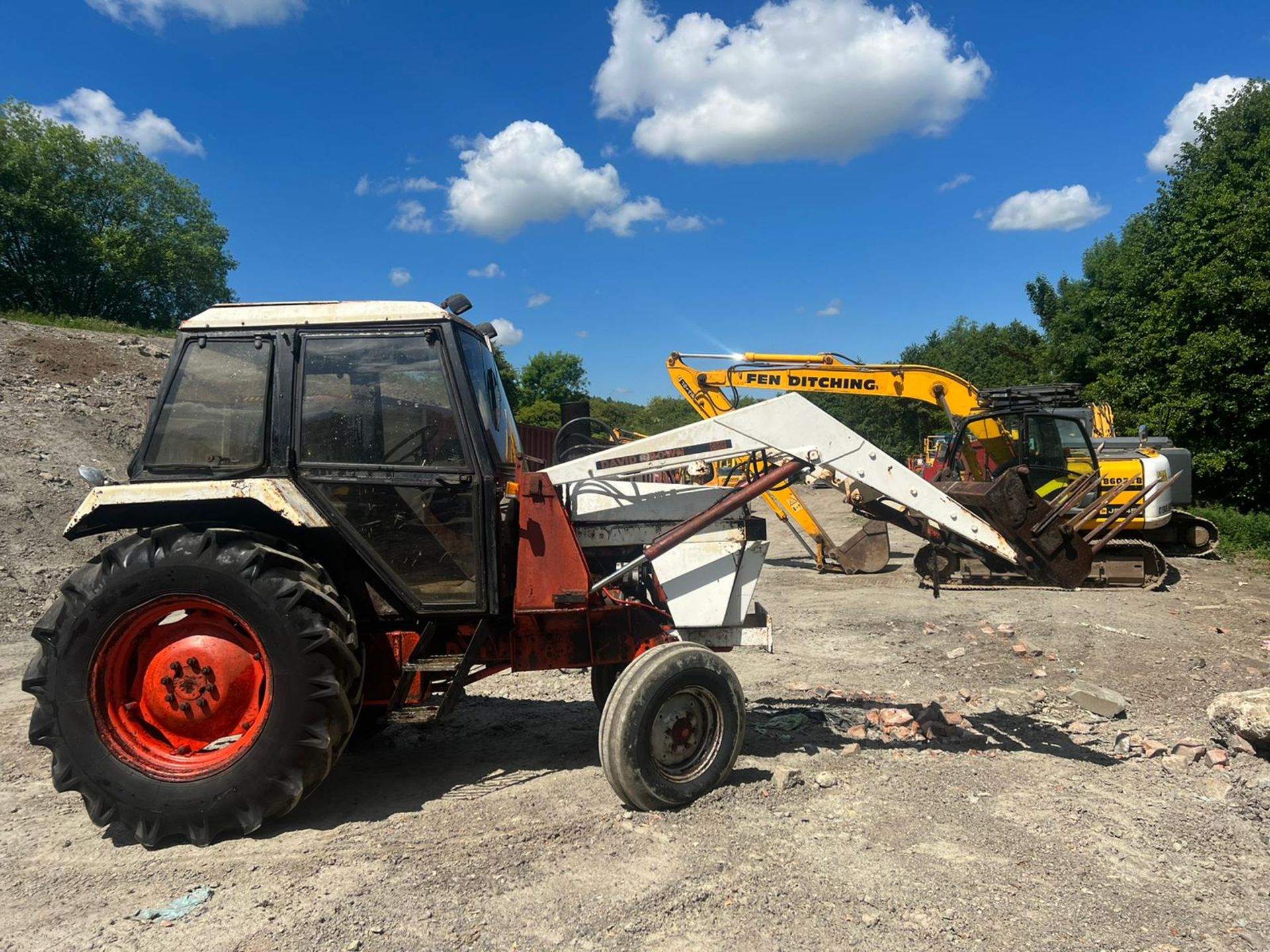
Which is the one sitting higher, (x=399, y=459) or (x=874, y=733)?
(x=399, y=459)

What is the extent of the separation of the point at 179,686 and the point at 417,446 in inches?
64.0

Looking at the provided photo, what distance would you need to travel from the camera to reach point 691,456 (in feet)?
14.4

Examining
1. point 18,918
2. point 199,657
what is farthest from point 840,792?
point 18,918

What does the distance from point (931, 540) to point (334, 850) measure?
12.2 ft

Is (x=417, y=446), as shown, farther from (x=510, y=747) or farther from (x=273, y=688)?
(x=510, y=747)

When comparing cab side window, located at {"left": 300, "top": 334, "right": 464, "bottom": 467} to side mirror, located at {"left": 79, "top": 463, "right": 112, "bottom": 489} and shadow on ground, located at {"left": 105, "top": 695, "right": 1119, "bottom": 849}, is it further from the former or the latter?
shadow on ground, located at {"left": 105, "top": 695, "right": 1119, "bottom": 849}

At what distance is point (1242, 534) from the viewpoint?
567 inches

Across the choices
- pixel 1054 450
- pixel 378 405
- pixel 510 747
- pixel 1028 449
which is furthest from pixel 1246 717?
pixel 1054 450

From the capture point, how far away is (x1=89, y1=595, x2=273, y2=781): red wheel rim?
150 inches

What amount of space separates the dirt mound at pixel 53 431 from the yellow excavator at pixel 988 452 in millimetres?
9061

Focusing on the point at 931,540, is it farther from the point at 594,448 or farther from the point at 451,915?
the point at 451,915

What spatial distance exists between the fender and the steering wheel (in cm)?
46

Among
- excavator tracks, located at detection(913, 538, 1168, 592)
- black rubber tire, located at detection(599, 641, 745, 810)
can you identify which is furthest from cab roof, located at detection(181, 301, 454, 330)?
excavator tracks, located at detection(913, 538, 1168, 592)

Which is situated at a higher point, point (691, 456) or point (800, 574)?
point (691, 456)
